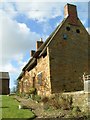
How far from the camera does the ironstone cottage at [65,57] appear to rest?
27047 mm

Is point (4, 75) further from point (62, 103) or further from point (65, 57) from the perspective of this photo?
point (62, 103)

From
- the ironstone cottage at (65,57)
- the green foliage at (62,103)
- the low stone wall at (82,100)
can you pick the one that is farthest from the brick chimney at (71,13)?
the low stone wall at (82,100)

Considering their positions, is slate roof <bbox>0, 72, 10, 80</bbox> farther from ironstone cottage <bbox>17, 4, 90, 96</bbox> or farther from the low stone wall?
the low stone wall

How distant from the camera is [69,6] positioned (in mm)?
30078

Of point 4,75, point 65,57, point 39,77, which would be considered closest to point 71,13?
point 65,57

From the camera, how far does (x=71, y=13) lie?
30.2 meters

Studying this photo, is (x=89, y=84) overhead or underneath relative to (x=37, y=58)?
underneath

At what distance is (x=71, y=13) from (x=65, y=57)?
5.94m

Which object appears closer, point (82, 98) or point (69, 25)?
point (82, 98)

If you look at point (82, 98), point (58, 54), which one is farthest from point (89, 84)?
point (58, 54)

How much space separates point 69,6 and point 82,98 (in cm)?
1517

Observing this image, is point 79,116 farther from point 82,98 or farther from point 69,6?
point 69,6

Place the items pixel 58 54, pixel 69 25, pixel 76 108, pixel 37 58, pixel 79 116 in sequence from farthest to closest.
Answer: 1. pixel 37 58
2. pixel 69 25
3. pixel 58 54
4. pixel 76 108
5. pixel 79 116

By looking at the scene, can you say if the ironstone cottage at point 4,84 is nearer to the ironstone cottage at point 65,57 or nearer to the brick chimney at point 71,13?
the ironstone cottage at point 65,57
